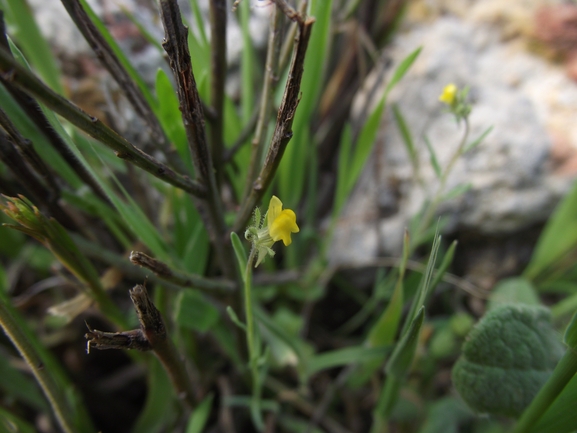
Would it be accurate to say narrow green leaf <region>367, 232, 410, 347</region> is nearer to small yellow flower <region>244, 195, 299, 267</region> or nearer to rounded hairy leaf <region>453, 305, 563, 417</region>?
rounded hairy leaf <region>453, 305, 563, 417</region>

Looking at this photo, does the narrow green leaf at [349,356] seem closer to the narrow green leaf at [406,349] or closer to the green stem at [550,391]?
the narrow green leaf at [406,349]

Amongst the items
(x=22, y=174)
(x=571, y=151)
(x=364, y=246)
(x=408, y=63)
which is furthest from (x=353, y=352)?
(x=571, y=151)

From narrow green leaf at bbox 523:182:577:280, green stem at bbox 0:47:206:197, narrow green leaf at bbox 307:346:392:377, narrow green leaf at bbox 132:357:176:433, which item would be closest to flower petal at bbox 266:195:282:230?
green stem at bbox 0:47:206:197

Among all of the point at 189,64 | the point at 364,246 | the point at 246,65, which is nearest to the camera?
the point at 189,64

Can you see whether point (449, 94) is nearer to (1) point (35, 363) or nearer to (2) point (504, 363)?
(2) point (504, 363)

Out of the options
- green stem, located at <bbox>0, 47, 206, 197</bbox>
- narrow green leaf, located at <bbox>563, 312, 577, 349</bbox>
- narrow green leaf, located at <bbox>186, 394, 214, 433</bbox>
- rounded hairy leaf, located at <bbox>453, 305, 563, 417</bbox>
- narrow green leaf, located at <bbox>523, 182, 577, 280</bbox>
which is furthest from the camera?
narrow green leaf, located at <bbox>523, 182, 577, 280</bbox>

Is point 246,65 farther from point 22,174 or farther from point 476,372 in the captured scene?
point 476,372
